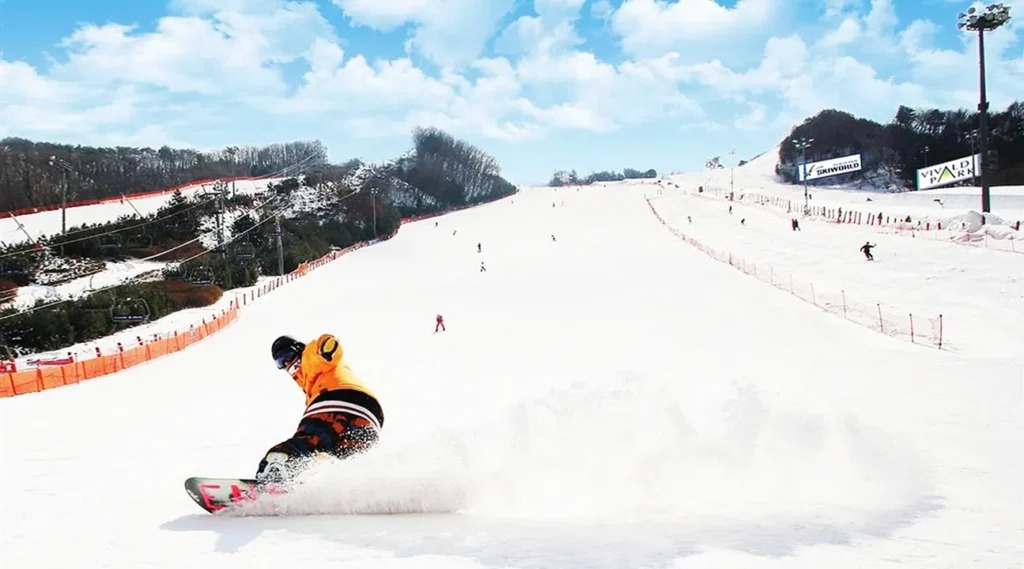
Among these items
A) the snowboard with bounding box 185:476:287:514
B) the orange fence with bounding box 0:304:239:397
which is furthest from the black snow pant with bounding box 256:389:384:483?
the orange fence with bounding box 0:304:239:397

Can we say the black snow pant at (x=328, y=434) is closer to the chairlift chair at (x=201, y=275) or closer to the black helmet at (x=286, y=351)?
the black helmet at (x=286, y=351)

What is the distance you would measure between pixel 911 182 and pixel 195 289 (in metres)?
102

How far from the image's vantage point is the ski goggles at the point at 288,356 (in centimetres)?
782

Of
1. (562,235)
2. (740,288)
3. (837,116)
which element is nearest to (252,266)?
(562,235)

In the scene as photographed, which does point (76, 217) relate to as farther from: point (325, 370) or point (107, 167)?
point (325, 370)

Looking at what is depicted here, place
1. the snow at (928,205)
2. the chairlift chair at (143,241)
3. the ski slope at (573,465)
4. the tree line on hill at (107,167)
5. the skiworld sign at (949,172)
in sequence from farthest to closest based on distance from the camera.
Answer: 1. the tree line on hill at (107,167)
2. the skiworld sign at (949,172)
3. the chairlift chair at (143,241)
4. the snow at (928,205)
5. the ski slope at (573,465)

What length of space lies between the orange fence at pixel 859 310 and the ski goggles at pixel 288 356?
20.2 m

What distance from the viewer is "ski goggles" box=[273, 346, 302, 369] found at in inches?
308

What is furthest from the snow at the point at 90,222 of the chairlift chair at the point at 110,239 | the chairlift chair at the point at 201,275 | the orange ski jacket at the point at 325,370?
the orange ski jacket at the point at 325,370

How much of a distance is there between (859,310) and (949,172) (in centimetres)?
4883

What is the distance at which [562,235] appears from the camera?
70062 millimetres

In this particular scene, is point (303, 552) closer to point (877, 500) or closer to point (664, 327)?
point (877, 500)

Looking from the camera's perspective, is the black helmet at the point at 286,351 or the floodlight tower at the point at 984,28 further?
the floodlight tower at the point at 984,28

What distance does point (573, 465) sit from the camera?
8086 millimetres
